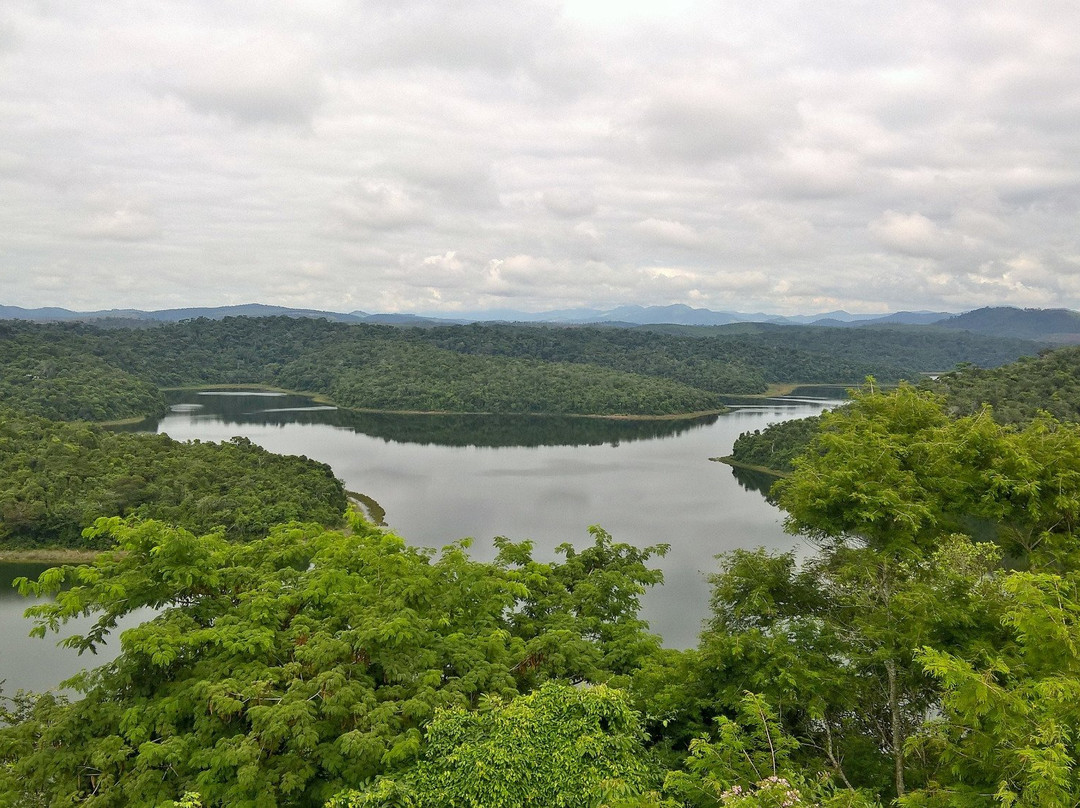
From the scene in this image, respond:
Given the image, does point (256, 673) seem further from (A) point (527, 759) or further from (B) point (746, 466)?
(B) point (746, 466)

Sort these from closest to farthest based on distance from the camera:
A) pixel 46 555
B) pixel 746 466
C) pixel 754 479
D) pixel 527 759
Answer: pixel 527 759 < pixel 46 555 < pixel 754 479 < pixel 746 466

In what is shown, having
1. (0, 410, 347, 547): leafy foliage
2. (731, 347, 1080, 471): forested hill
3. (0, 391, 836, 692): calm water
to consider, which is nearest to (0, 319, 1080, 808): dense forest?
(0, 391, 836, 692): calm water

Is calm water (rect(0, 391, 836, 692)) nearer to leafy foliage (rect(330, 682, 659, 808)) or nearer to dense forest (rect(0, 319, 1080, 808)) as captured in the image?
dense forest (rect(0, 319, 1080, 808))

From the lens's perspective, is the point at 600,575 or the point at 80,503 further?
the point at 80,503

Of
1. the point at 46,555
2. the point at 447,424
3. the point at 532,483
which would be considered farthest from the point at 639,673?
the point at 447,424

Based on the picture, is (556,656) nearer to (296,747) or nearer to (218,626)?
(296,747)

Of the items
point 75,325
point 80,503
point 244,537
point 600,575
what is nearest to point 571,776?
point 600,575

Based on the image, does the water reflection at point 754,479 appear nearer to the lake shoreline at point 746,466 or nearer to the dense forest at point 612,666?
the lake shoreline at point 746,466
